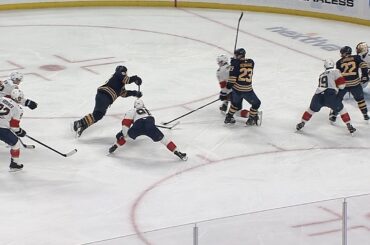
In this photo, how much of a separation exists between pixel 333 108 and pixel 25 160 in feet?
9.03

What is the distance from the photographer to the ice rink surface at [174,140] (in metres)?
6.20

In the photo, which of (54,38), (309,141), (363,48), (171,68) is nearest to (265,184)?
(309,141)

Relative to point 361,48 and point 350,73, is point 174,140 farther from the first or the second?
point 361,48

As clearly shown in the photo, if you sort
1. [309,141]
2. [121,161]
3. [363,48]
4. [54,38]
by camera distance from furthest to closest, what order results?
1. [54,38]
2. [363,48]
3. [309,141]
4. [121,161]

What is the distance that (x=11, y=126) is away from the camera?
6996 mm

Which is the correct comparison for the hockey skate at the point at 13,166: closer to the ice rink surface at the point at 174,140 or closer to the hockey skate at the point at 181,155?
the ice rink surface at the point at 174,140

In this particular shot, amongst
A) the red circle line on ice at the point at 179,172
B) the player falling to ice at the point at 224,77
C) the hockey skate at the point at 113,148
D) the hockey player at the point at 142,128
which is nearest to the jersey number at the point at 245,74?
the player falling to ice at the point at 224,77

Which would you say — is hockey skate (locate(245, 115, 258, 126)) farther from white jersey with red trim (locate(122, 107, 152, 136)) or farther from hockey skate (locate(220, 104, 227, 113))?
white jersey with red trim (locate(122, 107, 152, 136))

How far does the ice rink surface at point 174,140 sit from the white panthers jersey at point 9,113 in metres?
0.39

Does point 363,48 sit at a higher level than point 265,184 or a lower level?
higher

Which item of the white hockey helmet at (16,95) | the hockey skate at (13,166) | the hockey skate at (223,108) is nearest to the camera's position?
the hockey skate at (13,166)

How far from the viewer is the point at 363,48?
8.77m

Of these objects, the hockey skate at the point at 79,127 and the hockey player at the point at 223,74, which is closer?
the hockey skate at the point at 79,127

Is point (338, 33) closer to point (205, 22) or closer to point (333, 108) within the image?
point (205, 22)
